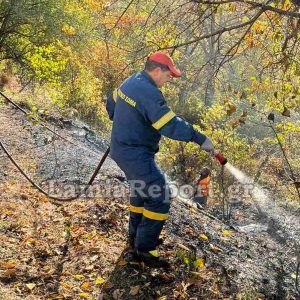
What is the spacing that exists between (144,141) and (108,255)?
Answer: 1208 millimetres

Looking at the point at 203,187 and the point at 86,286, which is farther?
the point at 203,187

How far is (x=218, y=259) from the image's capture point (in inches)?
163

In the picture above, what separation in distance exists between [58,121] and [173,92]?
11219 millimetres

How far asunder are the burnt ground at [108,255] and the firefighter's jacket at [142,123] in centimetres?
106

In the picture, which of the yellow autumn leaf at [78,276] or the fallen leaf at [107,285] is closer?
the fallen leaf at [107,285]

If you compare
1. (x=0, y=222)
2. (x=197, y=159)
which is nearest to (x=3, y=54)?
(x=197, y=159)

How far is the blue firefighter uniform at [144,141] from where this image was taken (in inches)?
135

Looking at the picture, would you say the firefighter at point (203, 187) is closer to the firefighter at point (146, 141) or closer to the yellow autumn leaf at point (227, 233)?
A: the yellow autumn leaf at point (227, 233)

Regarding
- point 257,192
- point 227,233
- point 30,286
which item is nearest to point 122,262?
point 30,286

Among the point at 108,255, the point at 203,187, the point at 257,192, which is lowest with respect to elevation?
the point at 108,255

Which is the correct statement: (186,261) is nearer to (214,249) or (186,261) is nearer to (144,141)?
(214,249)

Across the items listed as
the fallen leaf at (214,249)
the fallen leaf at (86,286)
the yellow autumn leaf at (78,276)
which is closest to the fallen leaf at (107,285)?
the fallen leaf at (86,286)

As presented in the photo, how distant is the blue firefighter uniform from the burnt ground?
41 centimetres

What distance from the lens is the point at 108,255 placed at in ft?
12.9
